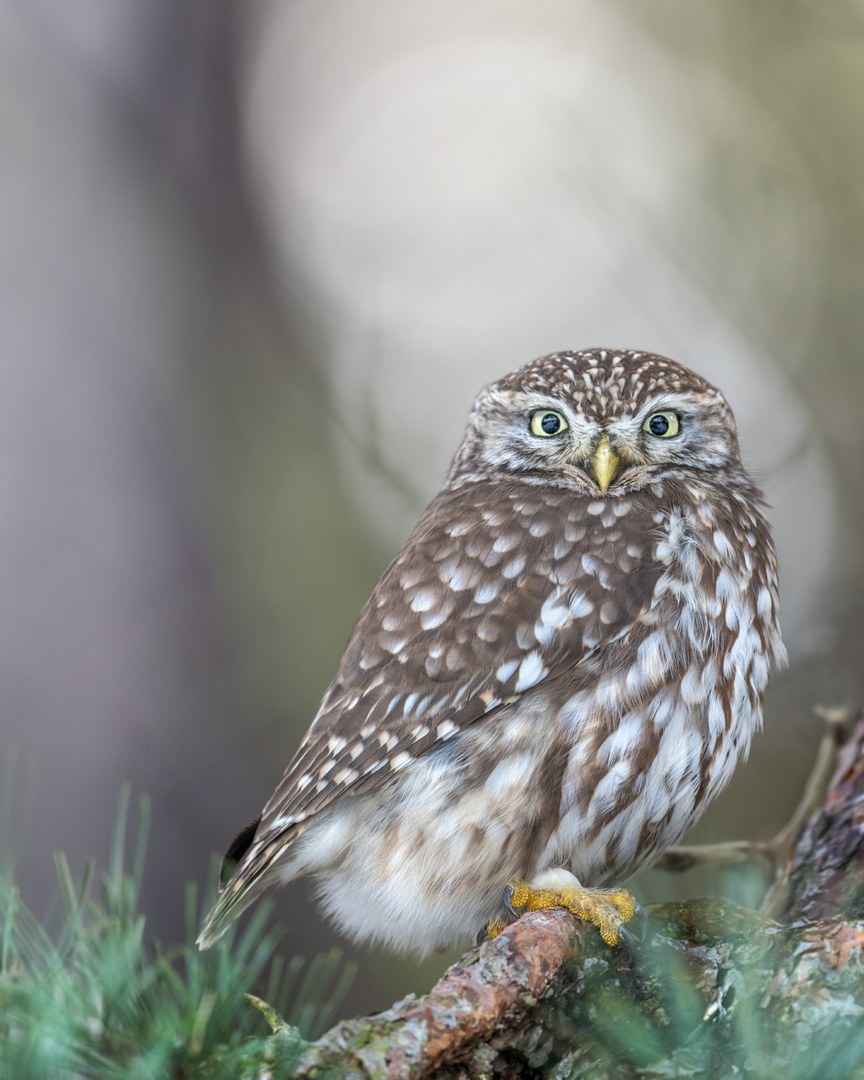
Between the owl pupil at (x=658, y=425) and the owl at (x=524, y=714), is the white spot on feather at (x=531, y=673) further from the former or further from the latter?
the owl pupil at (x=658, y=425)

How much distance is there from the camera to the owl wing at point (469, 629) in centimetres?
210

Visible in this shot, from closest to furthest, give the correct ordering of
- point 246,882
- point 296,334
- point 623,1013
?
point 623,1013 < point 246,882 < point 296,334

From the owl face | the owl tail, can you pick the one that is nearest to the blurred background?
the owl face

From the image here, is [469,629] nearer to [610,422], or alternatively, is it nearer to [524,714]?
[524,714]

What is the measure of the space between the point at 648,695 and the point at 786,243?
365 centimetres

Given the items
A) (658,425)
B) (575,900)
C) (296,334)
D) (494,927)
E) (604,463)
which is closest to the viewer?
(575,900)

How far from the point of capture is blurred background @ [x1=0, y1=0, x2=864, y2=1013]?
3.79 m

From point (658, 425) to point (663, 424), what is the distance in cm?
2

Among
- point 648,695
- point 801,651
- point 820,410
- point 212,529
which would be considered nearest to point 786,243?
point 820,410

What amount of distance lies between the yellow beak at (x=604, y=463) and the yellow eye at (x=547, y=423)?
0.17 metres

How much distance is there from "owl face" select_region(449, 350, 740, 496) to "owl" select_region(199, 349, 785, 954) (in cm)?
5

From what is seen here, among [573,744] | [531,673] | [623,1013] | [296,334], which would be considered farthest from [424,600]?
[296,334]

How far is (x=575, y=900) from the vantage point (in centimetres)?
171

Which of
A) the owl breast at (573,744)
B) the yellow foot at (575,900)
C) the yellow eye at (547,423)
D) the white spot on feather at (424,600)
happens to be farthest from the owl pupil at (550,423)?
the yellow foot at (575,900)
